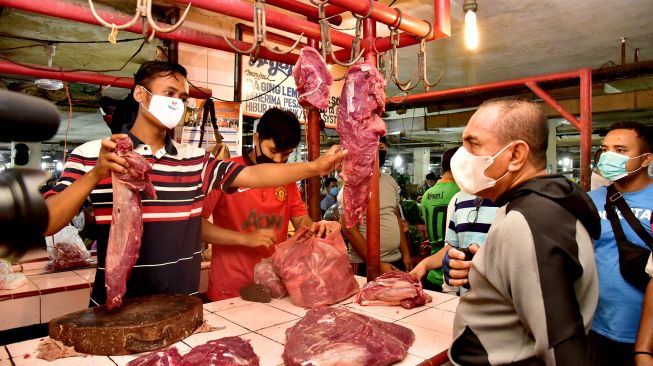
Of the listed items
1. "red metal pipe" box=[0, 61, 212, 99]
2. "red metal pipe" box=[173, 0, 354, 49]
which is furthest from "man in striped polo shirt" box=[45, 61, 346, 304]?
"red metal pipe" box=[0, 61, 212, 99]

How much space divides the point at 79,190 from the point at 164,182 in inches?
24.1

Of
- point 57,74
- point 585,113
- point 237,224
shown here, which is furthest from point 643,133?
point 57,74

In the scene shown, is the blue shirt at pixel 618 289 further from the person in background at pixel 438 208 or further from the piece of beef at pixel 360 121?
the person in background at pixel 438 208

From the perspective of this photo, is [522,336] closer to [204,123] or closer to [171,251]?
[171,251]

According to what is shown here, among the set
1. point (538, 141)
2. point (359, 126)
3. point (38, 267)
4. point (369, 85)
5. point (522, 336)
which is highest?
point (369, 85)

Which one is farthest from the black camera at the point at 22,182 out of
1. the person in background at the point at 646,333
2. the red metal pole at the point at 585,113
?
the red metal pole at the point at 585,113

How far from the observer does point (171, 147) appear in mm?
2598

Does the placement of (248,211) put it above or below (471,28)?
below

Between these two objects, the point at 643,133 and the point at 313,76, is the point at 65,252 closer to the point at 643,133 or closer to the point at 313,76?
the point at 313,76

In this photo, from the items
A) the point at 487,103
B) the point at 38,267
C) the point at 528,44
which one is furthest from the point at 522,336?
the point at 528,44

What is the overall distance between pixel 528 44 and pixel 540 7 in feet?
5.99

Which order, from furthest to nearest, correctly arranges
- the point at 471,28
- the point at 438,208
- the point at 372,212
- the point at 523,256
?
1. the point at 438,208
2. the point at 471,28
3. the point at 372,212
4. the point at 523,256

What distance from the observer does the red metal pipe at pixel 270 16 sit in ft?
6.69

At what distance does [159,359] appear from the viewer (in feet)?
5.45
